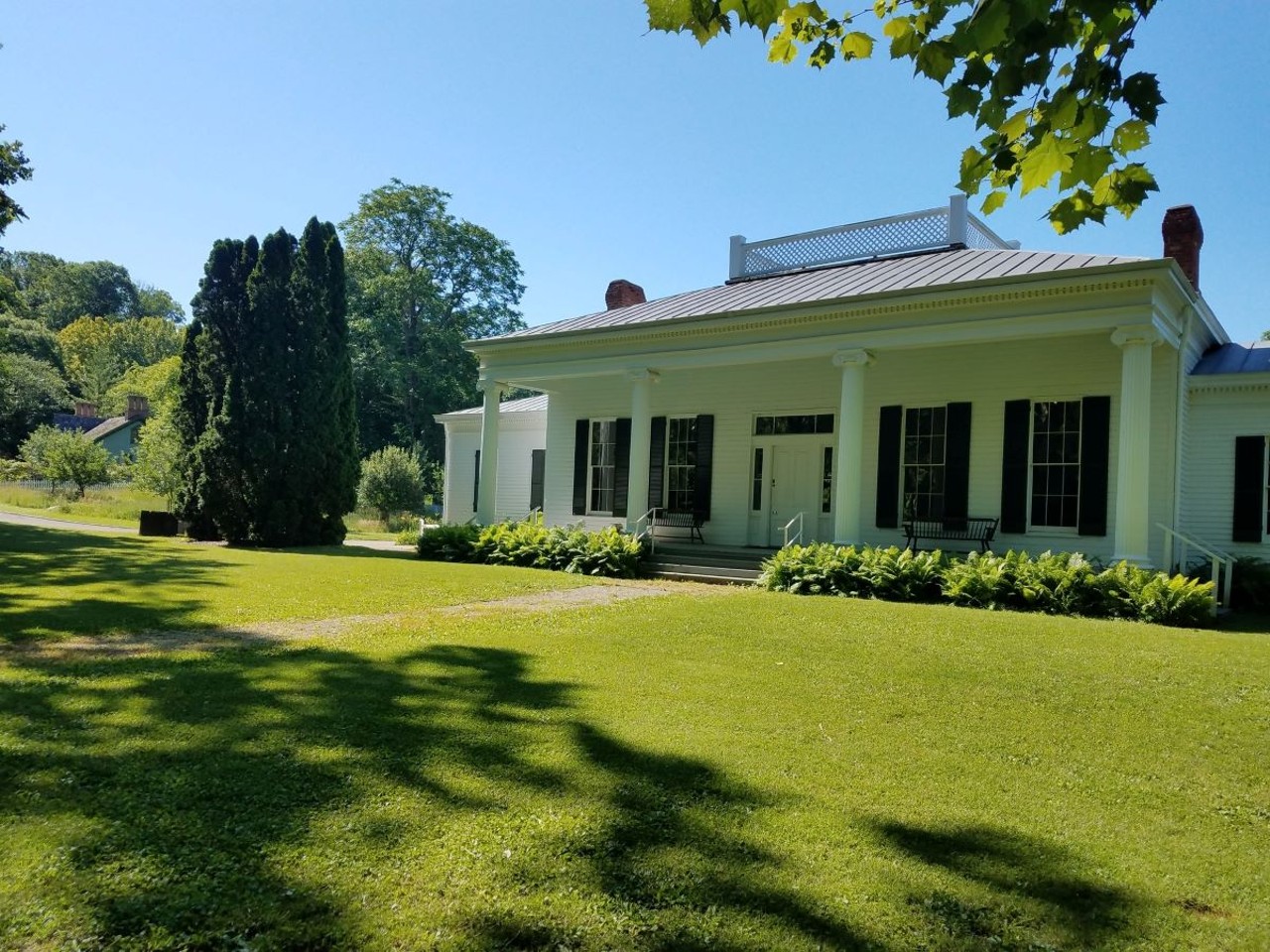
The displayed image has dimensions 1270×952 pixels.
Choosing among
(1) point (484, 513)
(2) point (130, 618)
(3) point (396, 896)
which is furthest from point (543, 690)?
(1) point (484, 513)

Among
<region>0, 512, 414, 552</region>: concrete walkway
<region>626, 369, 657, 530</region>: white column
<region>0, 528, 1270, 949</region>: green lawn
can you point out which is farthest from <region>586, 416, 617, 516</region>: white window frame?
<region>0, 528, 1270, 949</region>: green lawn

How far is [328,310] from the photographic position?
62.4 ft

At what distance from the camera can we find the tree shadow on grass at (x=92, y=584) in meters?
7.22

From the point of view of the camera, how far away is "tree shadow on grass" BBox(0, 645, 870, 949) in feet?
8.25

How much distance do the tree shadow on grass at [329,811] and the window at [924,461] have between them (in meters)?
10.4

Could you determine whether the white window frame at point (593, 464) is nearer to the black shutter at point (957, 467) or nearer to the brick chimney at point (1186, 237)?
the black shutter at point (957, 467)

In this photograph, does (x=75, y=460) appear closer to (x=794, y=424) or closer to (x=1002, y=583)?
(x=794, y=424)

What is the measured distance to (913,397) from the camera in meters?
14.4

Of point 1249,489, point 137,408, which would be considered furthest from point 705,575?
point 137,408

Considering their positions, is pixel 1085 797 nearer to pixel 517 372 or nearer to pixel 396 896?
pixel 396 896

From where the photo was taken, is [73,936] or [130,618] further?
[130,618]

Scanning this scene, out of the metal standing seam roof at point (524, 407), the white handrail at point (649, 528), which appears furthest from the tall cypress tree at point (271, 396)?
the white handrail at point (649, 528)

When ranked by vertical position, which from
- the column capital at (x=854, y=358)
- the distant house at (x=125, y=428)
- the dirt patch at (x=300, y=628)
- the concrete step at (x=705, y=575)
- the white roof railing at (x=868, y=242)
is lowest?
the dirt patch at (x=300, y=628)

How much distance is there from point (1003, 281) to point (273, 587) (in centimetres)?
1050
